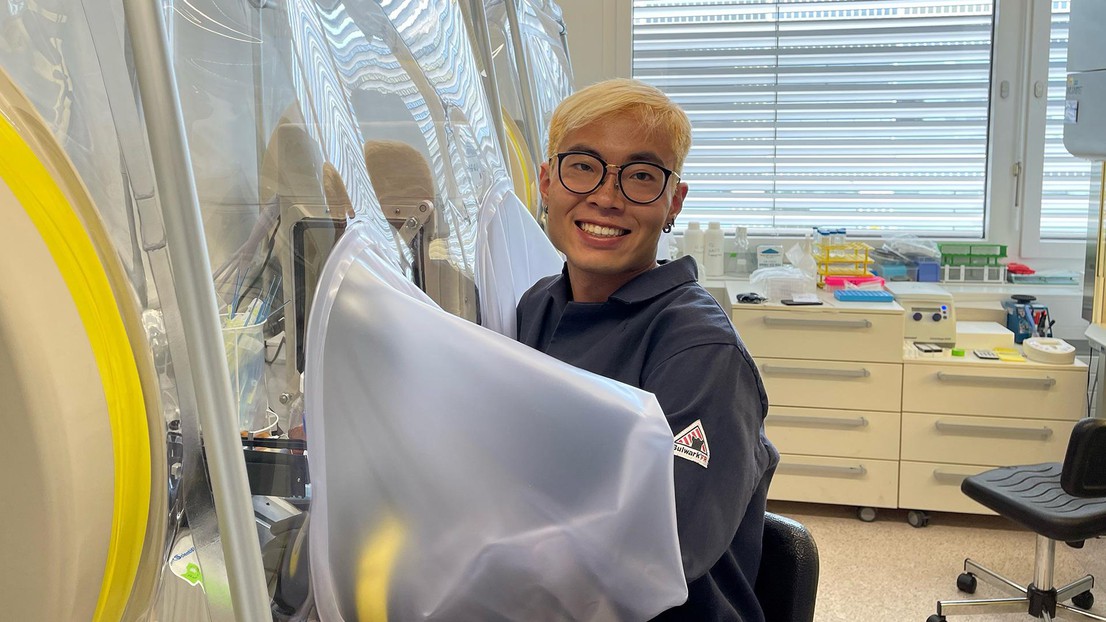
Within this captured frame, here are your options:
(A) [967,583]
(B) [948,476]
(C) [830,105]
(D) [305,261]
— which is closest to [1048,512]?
(A) [967,583]

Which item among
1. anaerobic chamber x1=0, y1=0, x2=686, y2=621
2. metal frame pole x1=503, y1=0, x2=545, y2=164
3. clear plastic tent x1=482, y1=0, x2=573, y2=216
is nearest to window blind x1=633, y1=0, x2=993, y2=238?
clear plastic tent x1=482, y1=0, x2=573, y2=216

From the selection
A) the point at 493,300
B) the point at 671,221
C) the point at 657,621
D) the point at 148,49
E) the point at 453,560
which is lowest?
the point at 657,621

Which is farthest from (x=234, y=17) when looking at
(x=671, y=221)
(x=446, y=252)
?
(x=671, y=221)

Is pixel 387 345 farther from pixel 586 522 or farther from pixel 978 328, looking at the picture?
pixel 978 328

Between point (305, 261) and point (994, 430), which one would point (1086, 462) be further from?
point (305, 261)

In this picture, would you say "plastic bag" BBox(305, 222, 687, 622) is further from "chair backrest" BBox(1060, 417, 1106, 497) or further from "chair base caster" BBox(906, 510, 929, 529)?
"chair base caster" BBox(906, 510, 929, 529)

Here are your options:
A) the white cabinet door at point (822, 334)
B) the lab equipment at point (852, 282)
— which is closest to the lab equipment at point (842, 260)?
the lab equipment at point (852, 282)

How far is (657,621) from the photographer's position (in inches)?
47.8

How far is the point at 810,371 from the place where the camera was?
3.54 metres

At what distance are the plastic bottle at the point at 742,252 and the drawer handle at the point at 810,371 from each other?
731mm

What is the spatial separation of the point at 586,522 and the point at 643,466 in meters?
0.08

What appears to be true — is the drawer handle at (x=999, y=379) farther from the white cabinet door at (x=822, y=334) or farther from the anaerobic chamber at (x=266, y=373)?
the anaerobic chamber at (x=266, y=373)

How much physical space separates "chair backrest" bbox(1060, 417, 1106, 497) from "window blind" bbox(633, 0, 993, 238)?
1.74 metres

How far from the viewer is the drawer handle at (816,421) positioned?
3.51 meters
